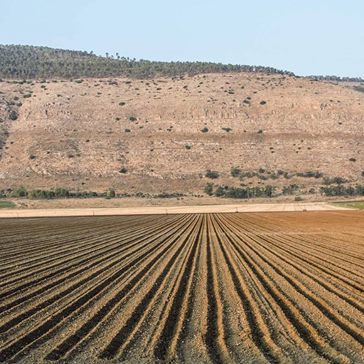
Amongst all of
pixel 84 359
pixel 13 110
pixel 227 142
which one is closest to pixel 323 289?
pixel 84 359

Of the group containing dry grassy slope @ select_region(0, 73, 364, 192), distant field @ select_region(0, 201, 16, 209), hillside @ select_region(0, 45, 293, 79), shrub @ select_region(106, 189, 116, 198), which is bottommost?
distant field @ select_region(0, 201, 16, 209)

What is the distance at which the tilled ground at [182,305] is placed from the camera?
984cm

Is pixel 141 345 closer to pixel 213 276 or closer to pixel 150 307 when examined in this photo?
pixel 150 307

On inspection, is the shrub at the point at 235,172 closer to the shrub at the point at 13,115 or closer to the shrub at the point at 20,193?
the shrub at the point at 20,193

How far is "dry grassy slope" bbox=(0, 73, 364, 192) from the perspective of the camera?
309 feet

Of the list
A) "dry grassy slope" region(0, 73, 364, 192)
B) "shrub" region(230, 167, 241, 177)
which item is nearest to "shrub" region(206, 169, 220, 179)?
"dry grassy slope" region(0, 73, 364, 192)

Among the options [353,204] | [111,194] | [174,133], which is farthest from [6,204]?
[353,204]

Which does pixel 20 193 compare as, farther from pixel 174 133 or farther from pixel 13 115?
pixel 13 115

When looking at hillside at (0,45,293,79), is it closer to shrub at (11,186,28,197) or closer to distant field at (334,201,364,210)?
shrub at (11,186,28,197)

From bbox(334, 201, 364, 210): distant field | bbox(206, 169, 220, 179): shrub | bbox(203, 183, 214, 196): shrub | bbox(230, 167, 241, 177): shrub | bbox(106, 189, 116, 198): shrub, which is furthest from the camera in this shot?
bbox(230, 167, 241, 177): shrub

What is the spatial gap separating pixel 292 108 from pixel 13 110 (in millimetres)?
47109

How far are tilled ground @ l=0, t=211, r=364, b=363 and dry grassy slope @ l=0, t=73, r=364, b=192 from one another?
219ft

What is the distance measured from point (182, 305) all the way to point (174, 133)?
9404 cm

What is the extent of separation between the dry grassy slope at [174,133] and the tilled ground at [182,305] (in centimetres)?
6662
